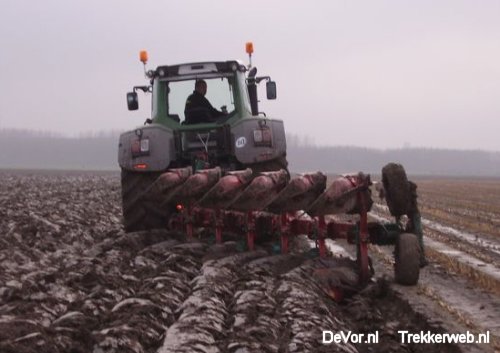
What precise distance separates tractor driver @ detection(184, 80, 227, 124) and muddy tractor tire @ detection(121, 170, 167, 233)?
118 centimetres

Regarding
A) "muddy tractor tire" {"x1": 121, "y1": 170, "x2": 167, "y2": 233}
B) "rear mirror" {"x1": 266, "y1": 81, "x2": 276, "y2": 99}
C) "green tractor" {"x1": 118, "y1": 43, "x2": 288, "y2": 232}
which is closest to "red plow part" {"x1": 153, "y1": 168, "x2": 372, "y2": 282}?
"muddy tractor tire" {"x1": 121, "y1": 170, "x2": 167, "y2": 233}

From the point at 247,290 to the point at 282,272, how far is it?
2.96 feet

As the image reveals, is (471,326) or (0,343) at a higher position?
(0,343)

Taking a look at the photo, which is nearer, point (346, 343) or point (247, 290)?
point (346, 343)

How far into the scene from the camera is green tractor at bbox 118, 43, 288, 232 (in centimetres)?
714

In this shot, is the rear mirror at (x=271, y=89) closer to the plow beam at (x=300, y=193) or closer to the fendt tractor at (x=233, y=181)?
the fendt tractor at (x=233, y=181)

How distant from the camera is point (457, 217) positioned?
1261cm

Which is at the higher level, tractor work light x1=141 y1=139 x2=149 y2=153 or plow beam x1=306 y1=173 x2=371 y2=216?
tractor work light x1=141 y1=139 x2=149 y2=153

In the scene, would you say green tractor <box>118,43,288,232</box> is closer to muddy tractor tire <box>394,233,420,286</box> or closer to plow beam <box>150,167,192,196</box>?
plow beam <box>150,167,192,196</box>

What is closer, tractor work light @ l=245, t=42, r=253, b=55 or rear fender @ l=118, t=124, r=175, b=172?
rear fender @ l=118, t=124, r=175, b=172

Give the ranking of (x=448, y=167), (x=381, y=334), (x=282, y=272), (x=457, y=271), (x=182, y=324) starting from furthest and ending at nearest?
1. (x=448, y=167)
2. (x=457, y=271)
3. (x=282, y=272)
4. (x=381, y=334)
5. (x=182, y=324)

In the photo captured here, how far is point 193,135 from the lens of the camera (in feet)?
24.6

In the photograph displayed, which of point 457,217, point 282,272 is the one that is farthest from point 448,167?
point 282,272

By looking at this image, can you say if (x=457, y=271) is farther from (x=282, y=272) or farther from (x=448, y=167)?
(x=448, y=167)
